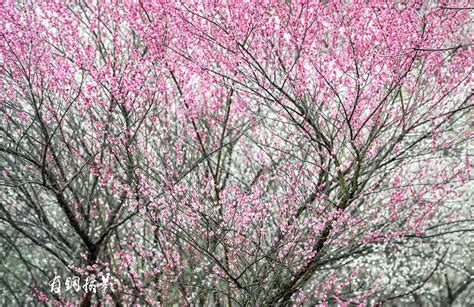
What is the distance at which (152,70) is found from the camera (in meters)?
6.64

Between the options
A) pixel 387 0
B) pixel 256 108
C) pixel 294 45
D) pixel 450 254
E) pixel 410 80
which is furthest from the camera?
pixel 450 254

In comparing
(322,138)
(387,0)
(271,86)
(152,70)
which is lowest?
(322,138)

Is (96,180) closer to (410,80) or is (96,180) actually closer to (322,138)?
(322,138)

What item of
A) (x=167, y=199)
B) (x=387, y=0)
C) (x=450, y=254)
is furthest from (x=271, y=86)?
(x=450, y=254)

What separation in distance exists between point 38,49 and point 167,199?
7.37ft

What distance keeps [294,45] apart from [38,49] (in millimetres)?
2882

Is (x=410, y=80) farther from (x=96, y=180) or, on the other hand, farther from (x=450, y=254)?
(x=450, y=254)

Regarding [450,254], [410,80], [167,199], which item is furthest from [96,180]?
[450,254]

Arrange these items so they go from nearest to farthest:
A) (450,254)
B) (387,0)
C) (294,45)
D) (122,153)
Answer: (387,0) → (294,45) → (122,153) → (450,254)

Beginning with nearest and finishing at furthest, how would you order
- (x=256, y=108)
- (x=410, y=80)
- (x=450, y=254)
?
1. (x=410, y=80)
2. (x=256, y=108)
3. (x=450, y=254)

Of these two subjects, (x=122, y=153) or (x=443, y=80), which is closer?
(x=443, y=80)

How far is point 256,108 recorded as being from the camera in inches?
308

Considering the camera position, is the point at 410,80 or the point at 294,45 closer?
the point at 294,45

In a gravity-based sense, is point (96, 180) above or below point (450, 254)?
below
